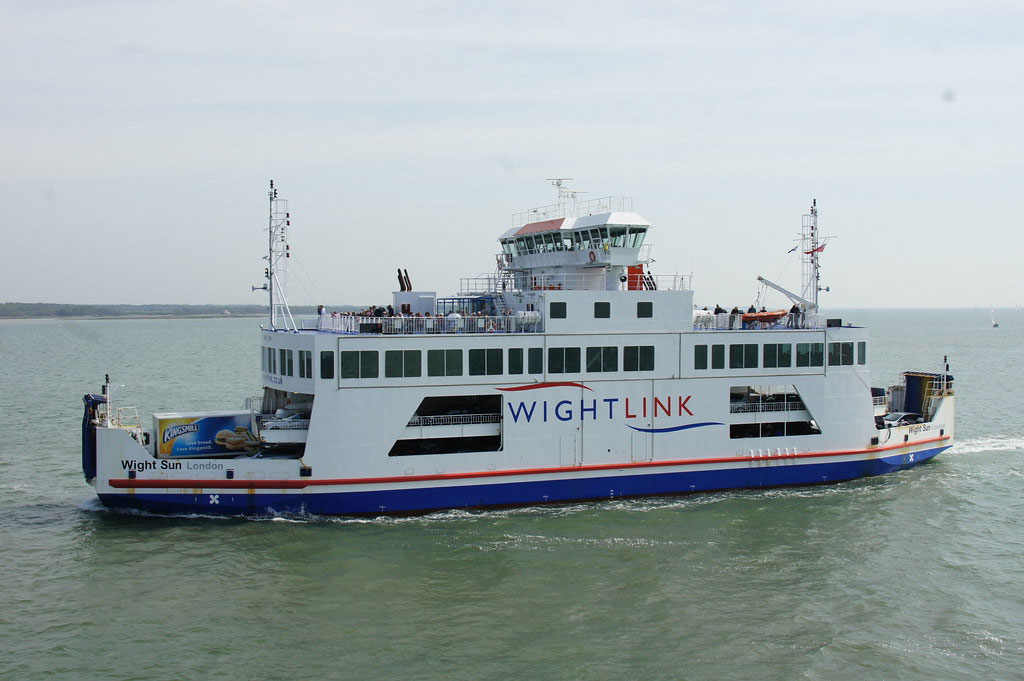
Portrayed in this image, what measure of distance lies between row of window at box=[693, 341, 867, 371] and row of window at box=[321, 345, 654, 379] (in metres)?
1.65

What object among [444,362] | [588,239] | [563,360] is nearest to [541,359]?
[563,360]

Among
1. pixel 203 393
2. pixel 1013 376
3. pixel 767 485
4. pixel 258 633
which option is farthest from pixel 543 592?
pixel 1013 376

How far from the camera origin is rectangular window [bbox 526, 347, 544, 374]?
2178 cm

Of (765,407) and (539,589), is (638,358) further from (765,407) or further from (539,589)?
(539,589)

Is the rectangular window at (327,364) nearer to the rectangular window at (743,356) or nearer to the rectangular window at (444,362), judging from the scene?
the rectangular window at (444,362)

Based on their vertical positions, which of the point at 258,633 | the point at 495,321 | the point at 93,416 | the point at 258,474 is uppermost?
the point at 495,321

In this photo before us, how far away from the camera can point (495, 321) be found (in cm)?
2208

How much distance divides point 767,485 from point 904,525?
149 inches

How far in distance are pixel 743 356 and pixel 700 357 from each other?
1.34m

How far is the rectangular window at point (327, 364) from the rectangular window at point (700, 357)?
31.9 ft

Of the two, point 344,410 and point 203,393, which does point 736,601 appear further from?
Result: point 203,393

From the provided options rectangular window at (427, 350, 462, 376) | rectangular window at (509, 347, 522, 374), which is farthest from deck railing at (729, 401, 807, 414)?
rectangular window at (427, 350, 462, 376)

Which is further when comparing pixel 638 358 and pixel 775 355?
pixel 775 355

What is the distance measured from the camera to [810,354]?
24219mm
